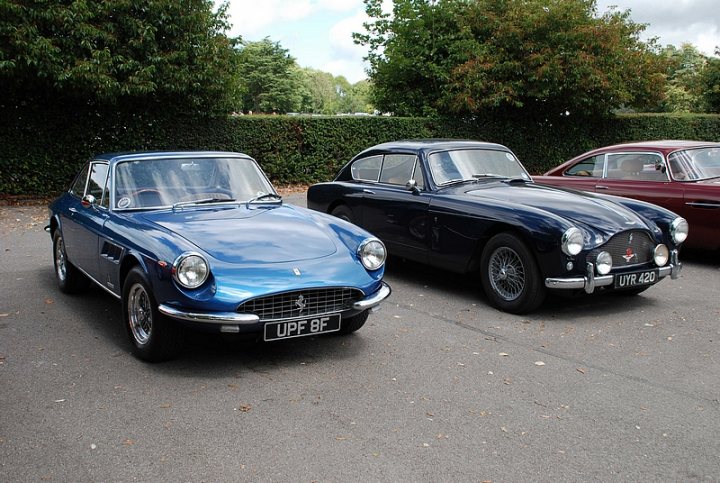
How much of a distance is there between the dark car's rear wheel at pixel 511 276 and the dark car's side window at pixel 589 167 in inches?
154

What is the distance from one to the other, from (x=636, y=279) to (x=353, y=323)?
2778 mm

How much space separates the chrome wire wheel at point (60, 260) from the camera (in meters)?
7.14

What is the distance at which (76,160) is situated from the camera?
48.7ft

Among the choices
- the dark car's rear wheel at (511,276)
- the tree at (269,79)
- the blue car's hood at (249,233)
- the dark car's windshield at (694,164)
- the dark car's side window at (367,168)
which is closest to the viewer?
the blue car's hood at (249,233)

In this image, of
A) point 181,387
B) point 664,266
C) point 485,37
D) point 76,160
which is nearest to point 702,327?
point 664,266

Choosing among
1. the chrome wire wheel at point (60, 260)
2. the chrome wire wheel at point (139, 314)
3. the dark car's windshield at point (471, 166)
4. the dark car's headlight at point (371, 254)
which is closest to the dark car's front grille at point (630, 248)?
the dark car's windshield at point (471, 166)

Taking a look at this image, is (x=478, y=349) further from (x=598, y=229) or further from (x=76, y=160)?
(x=76, y=160)

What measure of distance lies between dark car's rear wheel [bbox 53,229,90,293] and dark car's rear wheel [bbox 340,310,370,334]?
2.89m

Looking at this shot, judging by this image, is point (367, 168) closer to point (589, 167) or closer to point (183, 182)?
point (183, 182)

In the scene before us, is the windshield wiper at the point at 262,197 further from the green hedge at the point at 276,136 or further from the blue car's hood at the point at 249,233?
the green hedge at the point at 276,136

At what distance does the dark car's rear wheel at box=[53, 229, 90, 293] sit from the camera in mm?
6930

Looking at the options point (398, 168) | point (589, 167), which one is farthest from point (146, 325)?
point (589, 167)

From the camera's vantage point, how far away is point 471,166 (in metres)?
7.95

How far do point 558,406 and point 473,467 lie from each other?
106cm
